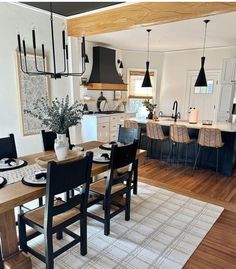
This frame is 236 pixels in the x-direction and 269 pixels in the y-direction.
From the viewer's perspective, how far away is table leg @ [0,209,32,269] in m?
1.81

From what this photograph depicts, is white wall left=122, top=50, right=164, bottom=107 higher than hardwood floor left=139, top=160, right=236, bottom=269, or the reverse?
white wall left=122, top=50, right=164, bottom=107

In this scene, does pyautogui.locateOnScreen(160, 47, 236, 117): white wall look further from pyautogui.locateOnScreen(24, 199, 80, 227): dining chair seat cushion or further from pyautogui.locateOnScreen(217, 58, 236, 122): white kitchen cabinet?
pyautogui.locateOnScreen(24, 199, 80, 227): dining chair seat cushion

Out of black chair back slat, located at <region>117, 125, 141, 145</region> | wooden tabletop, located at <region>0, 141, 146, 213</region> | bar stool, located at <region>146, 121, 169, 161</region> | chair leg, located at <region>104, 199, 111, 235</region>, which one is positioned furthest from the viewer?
bar stool, located at <region>146, 121, 169, 161</region>

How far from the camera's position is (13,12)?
330 centimetres

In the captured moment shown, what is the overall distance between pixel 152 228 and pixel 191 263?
59 centimetres

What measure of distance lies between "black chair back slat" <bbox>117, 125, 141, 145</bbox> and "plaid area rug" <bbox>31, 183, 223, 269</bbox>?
33.4 inches

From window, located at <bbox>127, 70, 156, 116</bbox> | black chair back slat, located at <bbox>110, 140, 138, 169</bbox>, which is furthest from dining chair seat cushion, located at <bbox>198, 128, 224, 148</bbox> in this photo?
window, located at <bbox>127, 70, 156, 116</bbox>

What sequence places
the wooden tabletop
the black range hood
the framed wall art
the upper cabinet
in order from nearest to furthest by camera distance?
the wooden tabletop, the framed wall art, the upper cabinet, the black range hood

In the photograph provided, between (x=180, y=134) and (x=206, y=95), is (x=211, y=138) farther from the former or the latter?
(x=206, y=95)

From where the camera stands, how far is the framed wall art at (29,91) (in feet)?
11.4

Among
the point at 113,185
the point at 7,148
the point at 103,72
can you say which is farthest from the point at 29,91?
the point at 103,72

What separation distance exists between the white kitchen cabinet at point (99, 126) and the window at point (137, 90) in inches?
54.4

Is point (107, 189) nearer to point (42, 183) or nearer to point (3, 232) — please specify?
point (42, 183)

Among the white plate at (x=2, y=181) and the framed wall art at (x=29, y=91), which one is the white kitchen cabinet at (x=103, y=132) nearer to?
the framed wall art at (x=29, y=91)
